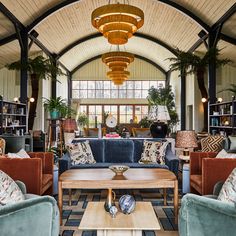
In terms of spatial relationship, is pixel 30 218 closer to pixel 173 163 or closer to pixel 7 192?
pixel 7 192

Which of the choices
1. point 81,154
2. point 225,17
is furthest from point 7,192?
point 225,17

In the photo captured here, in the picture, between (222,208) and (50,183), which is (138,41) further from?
(222,208)

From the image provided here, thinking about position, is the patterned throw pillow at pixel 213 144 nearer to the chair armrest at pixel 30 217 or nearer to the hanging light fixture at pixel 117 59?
the chair armrest at pixel 30 217

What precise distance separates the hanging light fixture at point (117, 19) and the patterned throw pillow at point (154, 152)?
6.66 feet

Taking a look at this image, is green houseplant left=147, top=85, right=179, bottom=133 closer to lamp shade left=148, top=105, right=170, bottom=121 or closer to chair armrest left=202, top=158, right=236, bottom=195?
lamp shade left=148, top=105, right=170, bottom=121

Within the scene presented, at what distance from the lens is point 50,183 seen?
4184 millimetres

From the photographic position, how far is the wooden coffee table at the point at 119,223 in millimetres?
2371

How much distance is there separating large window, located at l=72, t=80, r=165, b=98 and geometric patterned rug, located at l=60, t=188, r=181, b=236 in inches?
534

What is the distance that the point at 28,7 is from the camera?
8.87m

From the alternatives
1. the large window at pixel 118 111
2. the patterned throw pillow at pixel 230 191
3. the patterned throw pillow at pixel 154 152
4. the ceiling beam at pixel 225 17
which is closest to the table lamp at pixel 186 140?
the patterned throw pillow at pixel 154 152

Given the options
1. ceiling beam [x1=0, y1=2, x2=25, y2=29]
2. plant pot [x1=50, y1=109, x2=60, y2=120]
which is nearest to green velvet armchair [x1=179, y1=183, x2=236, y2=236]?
plant pot [x1=50, y1=109, x2=60, y2=120]

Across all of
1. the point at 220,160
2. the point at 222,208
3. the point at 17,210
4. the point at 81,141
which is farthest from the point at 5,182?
the point at 81,141

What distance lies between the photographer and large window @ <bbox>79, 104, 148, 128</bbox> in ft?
60.0

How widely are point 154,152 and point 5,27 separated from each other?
6.58 m
